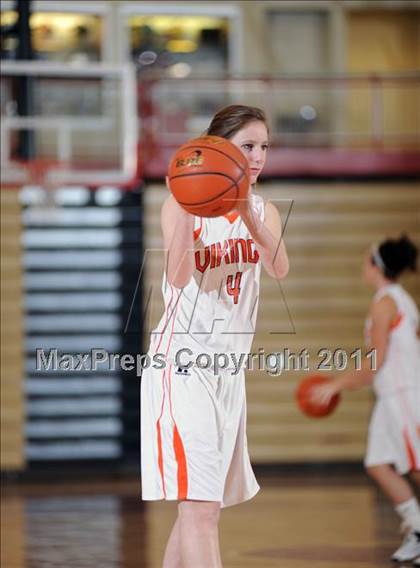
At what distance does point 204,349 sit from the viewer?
13.3ft

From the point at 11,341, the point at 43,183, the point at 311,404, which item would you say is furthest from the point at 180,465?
the point at 11,341

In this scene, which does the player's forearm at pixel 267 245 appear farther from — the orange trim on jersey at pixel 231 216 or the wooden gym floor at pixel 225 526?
the wooden gym floor at pixel 225 526

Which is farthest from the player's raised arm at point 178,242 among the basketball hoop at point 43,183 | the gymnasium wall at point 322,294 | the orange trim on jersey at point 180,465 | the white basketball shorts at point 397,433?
the gymnasium wall at point 322,294

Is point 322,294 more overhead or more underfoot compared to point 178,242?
more underfoot

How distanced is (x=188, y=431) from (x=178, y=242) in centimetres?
59

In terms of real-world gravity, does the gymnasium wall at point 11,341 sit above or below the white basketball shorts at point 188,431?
below

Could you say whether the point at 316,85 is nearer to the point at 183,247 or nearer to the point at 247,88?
the point at 247,88

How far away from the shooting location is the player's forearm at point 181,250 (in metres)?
3.86

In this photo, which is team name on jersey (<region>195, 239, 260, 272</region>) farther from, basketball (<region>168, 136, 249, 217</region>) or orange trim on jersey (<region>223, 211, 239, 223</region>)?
basketball (<region>168, 136, 249, 217</region>)

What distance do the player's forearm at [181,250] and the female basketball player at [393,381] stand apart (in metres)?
2.89

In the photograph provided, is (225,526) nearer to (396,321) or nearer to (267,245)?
(396,321)

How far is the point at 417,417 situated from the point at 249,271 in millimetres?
3108

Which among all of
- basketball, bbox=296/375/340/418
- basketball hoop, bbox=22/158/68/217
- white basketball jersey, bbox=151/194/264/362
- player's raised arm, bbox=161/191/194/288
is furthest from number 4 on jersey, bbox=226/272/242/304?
basketball hoop, bbox=22/158/68/217

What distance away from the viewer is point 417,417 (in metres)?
6.94
